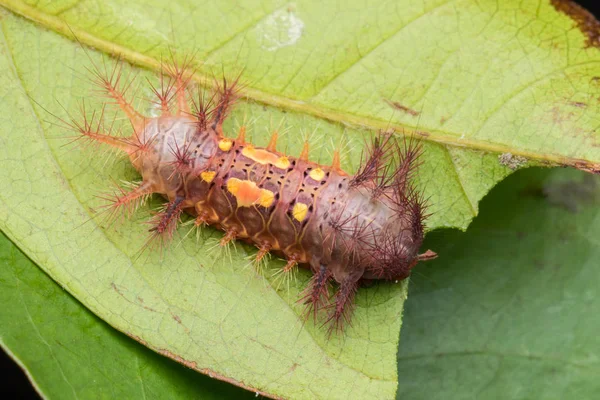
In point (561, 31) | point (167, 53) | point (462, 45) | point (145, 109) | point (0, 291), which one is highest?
point (561, 31)

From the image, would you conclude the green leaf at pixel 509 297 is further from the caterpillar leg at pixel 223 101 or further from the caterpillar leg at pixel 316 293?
the caterpillar leg at pixel 223 101

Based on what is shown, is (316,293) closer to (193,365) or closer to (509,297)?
(193,365)

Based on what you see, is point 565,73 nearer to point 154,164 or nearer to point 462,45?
point 462,45

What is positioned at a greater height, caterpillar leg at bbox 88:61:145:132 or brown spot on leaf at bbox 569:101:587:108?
brown spot on leaf at bbox 569:101:587:108

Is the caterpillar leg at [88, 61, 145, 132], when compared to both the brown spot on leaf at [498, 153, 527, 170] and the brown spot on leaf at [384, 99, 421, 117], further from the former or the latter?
the brown spot on leaf at [498, 153, 527, 170]

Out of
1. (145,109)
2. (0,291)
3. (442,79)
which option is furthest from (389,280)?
(0,291)

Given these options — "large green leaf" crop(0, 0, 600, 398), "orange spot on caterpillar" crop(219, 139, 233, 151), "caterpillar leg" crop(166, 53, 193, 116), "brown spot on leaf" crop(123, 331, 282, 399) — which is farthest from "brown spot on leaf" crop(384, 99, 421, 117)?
"brown spot on leaf" crop(123, 331, 282, 399)

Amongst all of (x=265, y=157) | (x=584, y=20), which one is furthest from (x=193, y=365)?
(x=584, y=20)
